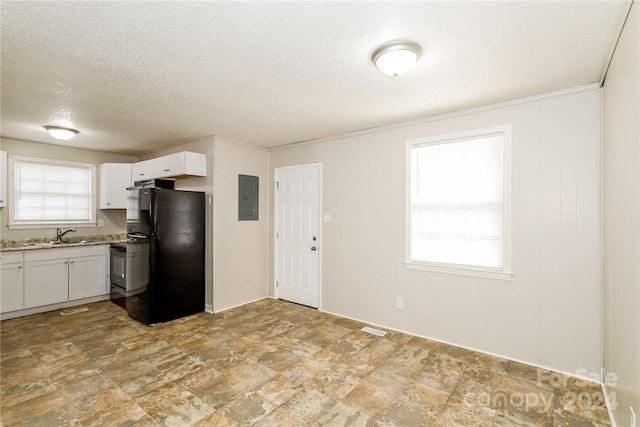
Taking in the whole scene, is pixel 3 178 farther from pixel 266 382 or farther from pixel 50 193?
pixel 266 382

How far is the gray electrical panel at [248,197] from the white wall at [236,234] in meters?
0.07

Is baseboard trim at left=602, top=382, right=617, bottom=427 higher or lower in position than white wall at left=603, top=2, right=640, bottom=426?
lower

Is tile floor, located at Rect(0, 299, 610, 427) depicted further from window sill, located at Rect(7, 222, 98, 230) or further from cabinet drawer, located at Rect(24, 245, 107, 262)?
window sill, located at Rect(7, 222, 98, 230)

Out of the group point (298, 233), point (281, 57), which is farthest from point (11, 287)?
point (281, 57)

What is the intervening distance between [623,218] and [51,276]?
20.6ft

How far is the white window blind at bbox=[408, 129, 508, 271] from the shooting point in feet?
9.72

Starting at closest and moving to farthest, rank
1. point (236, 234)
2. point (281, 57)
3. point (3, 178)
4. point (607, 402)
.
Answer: point (281, 57) → point (607, 402) → point (3, 178) → point (236, 234)

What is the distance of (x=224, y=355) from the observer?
9.72 ft

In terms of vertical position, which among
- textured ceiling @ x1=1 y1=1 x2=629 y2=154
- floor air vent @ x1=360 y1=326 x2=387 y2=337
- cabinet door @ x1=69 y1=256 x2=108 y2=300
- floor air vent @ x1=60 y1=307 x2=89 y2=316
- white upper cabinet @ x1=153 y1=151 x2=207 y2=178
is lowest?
floor air vent @ x1=60 y1=307 x2=89 y2=316

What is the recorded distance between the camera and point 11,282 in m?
3.98

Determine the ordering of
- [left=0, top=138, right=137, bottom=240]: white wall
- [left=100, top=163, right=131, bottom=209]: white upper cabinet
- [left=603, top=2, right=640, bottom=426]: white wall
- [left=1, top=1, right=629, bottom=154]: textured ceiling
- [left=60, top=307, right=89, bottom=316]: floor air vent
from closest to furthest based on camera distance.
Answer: [left=603, top=2, right=640, bottom=426]: white wall, [left=1, top=1, right=629, bottom=154]: textured ceiling, [left=60, top=307, right=89, bottom=316]: floor air vent, [left=0, top=138, right=137, bottom=240]: white wall, [left=100, top=163, right=131, bottom=209]: white upper cabinet

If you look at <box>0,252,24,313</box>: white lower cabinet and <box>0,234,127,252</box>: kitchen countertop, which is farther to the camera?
<box>0,234,127,252</box>: kitchen countertop

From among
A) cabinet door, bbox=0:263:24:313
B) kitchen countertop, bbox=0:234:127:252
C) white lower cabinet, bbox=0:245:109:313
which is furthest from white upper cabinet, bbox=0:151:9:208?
cabinet door, bbox=0:263:24:313

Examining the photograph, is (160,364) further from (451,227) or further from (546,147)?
(546,147)
